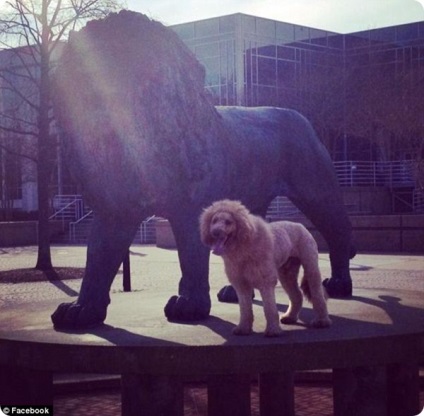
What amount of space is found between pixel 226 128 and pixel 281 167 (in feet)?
2.44

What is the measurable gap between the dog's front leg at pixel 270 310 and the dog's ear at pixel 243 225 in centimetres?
33

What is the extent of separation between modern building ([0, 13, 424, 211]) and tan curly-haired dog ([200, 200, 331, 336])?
83.9 feet

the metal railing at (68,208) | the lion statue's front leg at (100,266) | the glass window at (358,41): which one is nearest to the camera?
the lion statue's front leg at (100,266)

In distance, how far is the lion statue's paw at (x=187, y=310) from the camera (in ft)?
18.1

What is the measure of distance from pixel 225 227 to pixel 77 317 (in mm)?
1497

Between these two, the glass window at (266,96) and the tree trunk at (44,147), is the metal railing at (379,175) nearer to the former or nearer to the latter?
the glass window at (266,96)

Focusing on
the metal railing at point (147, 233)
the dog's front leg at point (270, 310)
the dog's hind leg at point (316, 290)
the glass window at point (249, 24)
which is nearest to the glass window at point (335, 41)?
the glass window at point (249, 24)

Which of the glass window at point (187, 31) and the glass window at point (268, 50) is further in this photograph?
the glass window at point (268, 50)

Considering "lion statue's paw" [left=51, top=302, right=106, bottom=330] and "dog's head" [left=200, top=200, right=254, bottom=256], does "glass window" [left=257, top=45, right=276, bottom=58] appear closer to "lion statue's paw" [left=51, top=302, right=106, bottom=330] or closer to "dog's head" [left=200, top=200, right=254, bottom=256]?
"lion statue's paw" [left=51, top=302, right=106, bottom=330]

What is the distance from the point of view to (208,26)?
123 ft

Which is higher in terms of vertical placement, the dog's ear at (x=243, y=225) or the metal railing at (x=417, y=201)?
the dog's ear at (x=243, y=225)

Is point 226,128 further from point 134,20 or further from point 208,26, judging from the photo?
point 208,26

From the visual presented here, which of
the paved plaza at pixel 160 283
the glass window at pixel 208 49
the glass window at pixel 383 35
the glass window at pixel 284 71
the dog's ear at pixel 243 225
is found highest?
the glass window at pixel 383 35

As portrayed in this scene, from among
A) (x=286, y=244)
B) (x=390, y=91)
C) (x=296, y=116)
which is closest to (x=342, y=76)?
(x=390, y=91)
